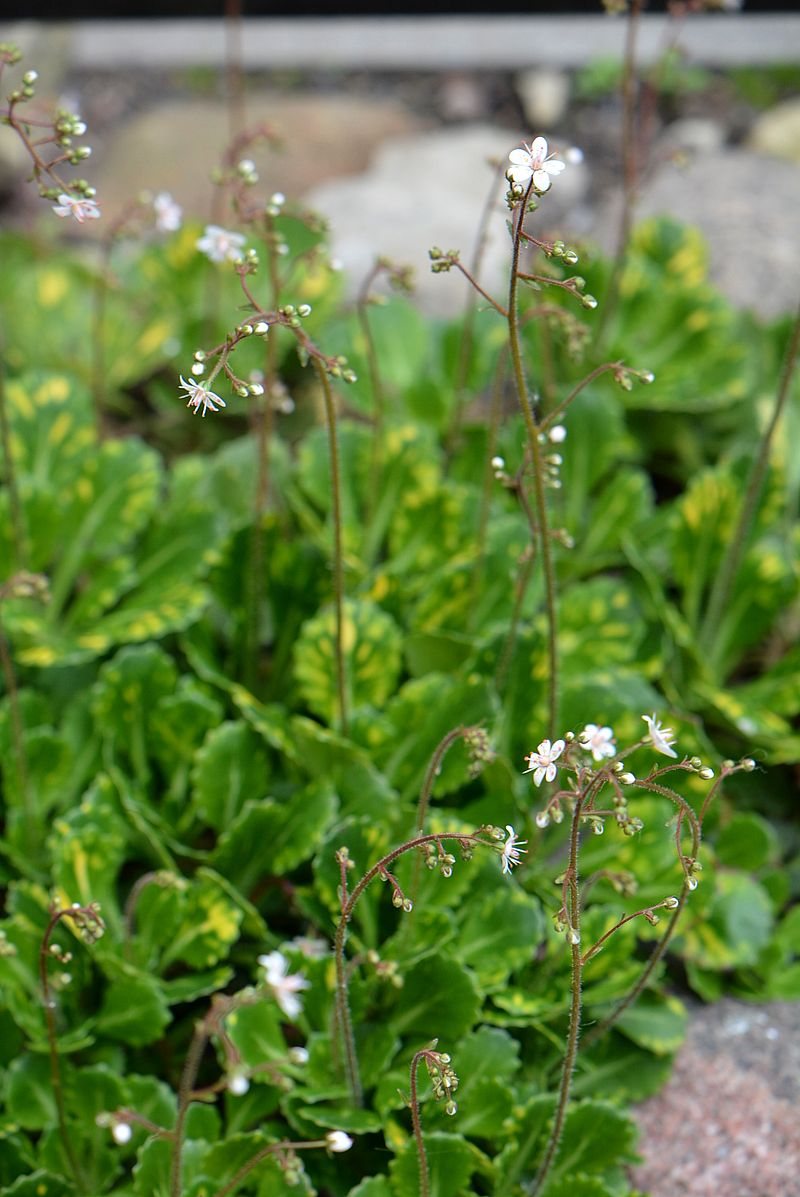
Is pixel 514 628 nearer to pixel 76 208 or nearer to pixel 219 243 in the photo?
pixel 219 243

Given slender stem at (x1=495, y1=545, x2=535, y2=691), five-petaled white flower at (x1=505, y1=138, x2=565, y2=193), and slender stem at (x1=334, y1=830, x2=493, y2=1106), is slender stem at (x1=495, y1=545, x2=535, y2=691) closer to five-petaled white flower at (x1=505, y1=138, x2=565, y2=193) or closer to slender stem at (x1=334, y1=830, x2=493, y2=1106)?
slender stem at (x1=334, y1=830, x2=493, y2=1106)

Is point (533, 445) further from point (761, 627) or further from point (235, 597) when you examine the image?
point (761, 627)

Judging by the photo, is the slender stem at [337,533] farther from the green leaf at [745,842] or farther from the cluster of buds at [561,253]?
the green leaf at [745,842]

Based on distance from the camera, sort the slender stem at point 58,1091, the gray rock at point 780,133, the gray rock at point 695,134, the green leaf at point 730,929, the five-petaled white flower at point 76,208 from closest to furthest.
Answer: the five-petaled white flower at point 76,208
the slender stem at point 58,1091
the green leaf at point 730,929
the gray rock at point 780,133
the gray rock at point 695,134

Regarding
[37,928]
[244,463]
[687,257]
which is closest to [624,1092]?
[37,928]

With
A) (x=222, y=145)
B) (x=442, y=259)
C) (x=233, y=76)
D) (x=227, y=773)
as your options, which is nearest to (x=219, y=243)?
(x=442, y=259)

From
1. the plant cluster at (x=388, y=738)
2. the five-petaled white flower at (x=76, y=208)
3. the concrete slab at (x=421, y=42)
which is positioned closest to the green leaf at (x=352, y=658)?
the plant cluster at (x=388, y=738)
